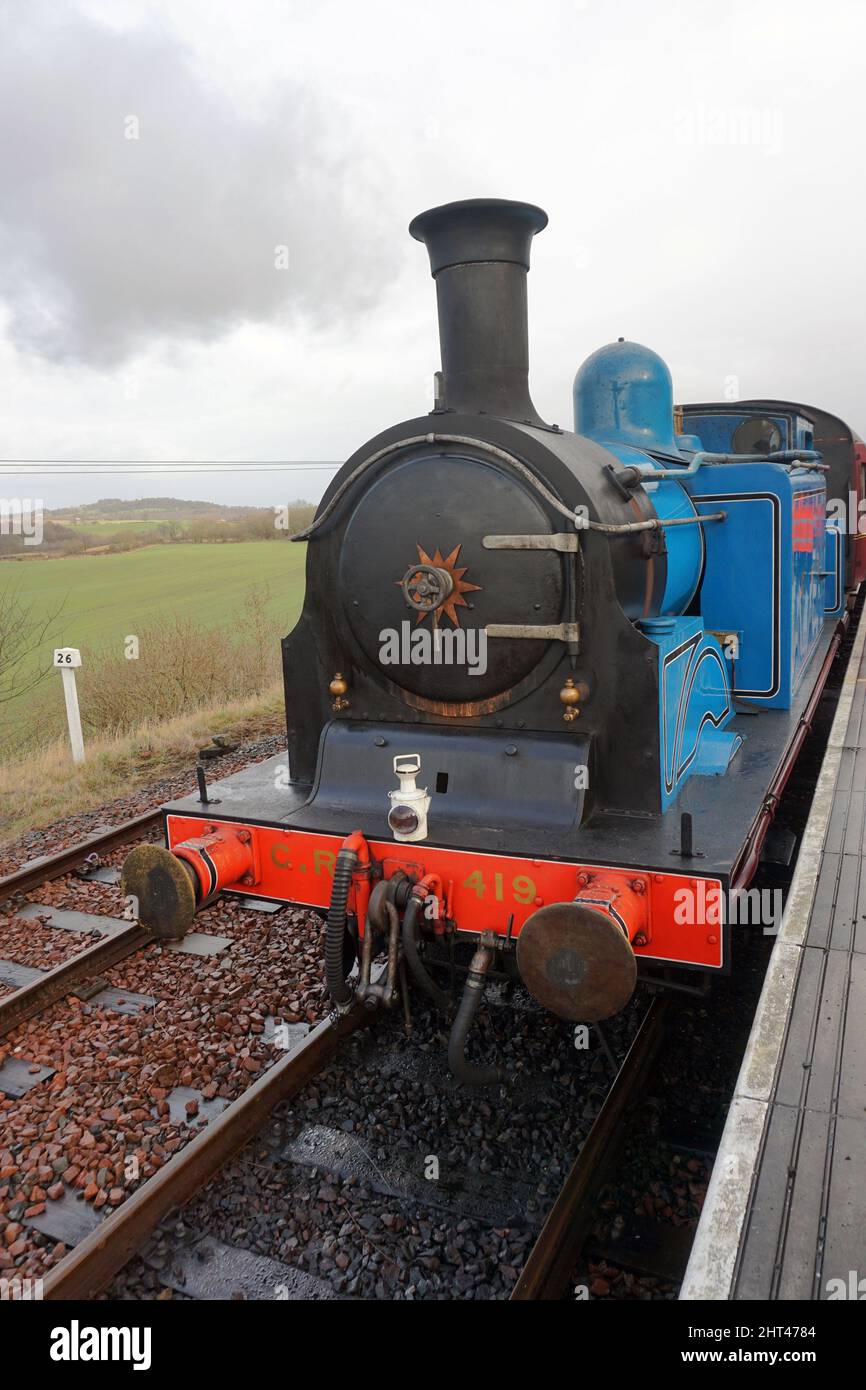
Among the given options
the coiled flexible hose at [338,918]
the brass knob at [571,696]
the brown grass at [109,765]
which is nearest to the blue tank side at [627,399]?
the brass knob at [571,696]

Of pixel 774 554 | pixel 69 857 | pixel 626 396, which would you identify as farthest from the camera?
pixel 69 857

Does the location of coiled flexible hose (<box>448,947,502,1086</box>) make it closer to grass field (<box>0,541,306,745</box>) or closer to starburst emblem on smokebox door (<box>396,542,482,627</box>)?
starburst emblem on smokebox door (<box>396,542,482,627</box>)

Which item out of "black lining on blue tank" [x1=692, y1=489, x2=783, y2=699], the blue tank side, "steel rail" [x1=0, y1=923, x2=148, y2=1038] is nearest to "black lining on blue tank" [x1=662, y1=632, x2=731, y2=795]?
"black lining on blue tank" [x1=692, y1=489, x2=783, y2=699]

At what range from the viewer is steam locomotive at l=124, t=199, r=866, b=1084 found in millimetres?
2904

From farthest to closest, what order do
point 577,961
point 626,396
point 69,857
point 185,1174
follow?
point 69,857, point 626,396, point 185,1174, point 577,961

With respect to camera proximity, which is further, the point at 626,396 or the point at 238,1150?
the point at 626,396

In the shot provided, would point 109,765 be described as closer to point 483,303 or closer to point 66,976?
point 66,976

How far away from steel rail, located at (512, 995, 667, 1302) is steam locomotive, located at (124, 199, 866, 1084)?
0.37 meters

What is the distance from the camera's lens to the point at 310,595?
3.74m

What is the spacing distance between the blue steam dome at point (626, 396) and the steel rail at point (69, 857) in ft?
12.8

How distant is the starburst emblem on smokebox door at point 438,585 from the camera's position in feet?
10.6

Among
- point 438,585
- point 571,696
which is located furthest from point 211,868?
point 571,696

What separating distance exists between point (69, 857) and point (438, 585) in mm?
3648

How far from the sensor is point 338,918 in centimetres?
298
